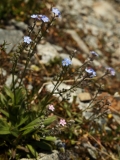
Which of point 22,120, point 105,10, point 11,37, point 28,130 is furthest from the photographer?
point 105,10

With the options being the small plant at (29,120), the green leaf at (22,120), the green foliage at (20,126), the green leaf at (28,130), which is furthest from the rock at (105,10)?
the green leaf at (28,130)

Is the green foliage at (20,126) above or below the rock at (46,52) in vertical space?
below

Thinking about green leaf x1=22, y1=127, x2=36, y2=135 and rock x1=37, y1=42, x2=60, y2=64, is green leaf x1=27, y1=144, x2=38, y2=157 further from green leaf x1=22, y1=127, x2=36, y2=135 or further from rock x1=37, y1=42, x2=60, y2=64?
rock x1=37, y1=42, x2=60, y2=64

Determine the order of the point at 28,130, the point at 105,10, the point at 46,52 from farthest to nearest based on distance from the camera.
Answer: the point at 105,10
the point at 46,52
the point at 28,130

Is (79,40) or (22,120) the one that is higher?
(79,40)

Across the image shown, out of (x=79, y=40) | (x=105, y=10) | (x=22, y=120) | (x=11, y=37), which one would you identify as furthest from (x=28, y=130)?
(x=105, y=10)

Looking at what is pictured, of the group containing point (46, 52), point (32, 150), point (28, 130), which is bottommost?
point (32, 150)

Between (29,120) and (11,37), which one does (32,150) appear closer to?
(29,120)

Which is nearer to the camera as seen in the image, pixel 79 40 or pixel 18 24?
pixel 18 24

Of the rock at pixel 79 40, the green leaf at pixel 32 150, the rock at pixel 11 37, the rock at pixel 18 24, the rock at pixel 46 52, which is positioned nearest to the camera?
the green leaf at pixel 32 150

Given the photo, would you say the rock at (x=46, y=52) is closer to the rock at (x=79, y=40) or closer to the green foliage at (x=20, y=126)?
the rock at (x=79, y=40)

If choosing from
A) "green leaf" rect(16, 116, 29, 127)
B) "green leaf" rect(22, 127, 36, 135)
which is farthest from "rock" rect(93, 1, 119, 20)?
"green leaf" rect(22, 127, 36, 135)

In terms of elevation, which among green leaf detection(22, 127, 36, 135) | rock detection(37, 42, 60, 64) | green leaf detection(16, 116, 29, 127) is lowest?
green leaf detection(22, 127, 36, 135)

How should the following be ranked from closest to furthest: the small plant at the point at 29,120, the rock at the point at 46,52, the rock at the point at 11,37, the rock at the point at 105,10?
the small plant at the point at 29,120, the rock at the point at 11,37, the rock at the point at 46,52, the rock at the point at 105,10
